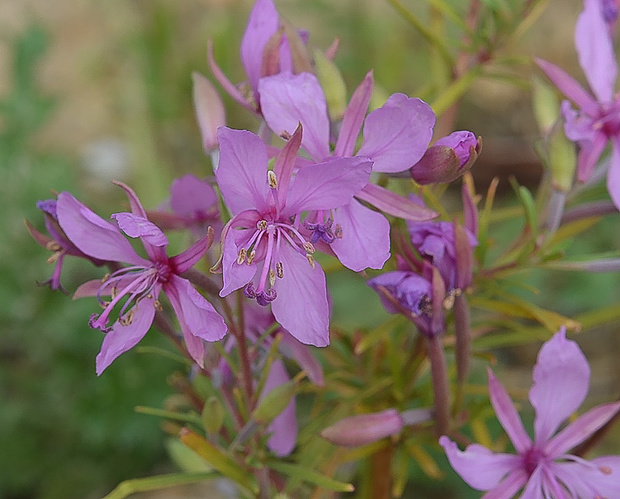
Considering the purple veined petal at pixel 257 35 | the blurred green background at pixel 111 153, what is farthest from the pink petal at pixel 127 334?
the blurred green background at pixel 111 153

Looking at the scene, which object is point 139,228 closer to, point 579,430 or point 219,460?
point 219,460

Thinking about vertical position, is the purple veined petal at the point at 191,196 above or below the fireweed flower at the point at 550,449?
above

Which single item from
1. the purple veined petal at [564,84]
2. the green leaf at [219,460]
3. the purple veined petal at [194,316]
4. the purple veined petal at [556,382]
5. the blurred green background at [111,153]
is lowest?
the blurred green background at [111,153]

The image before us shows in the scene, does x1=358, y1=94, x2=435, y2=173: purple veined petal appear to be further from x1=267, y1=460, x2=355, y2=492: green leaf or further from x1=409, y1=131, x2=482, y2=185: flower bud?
x1=267, y1=460, x2=355, y2=492: green leaf

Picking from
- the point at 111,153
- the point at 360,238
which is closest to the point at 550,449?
the point at 360,238

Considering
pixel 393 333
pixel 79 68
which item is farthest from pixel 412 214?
pixel 79 68

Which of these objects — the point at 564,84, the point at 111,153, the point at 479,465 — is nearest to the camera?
the point at 479,465

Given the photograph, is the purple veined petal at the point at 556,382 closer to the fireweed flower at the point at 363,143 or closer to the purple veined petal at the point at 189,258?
the fireweed flower at the point at 363,143
